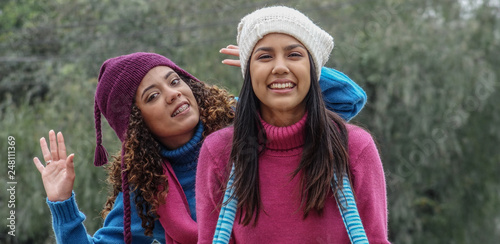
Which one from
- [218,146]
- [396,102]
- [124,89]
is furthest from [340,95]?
[396,102]

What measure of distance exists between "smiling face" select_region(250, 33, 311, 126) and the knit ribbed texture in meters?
0.77

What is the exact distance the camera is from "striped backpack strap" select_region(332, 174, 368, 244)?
208cm

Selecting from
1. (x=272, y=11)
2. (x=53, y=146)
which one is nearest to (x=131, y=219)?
(x=53, y=146)

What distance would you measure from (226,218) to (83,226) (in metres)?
1.10

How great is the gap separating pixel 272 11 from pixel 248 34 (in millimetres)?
113

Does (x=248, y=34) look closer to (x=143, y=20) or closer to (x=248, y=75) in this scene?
(x=248, y=75)

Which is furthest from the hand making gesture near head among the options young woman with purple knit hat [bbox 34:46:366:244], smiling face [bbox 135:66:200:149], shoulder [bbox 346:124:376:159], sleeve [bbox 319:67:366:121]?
shoulder [bbox 346:124:376:159]

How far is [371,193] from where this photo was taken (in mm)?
2201

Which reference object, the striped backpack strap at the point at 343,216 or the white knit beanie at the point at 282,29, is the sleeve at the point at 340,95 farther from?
the striped backpack strap at the point at 343,216

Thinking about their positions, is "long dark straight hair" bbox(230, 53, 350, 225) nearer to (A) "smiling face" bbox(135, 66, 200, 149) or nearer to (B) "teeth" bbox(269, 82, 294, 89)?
(B) "teeth" bbox(269, 82, 294, 89)

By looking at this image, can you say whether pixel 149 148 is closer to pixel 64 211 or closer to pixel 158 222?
pixel 158 222

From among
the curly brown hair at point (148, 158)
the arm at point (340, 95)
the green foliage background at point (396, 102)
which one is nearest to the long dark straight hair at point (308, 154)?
the arm at point (340, 95)

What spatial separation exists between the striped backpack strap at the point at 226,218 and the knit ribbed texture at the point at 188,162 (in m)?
0.78

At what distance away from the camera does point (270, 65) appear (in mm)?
2258
